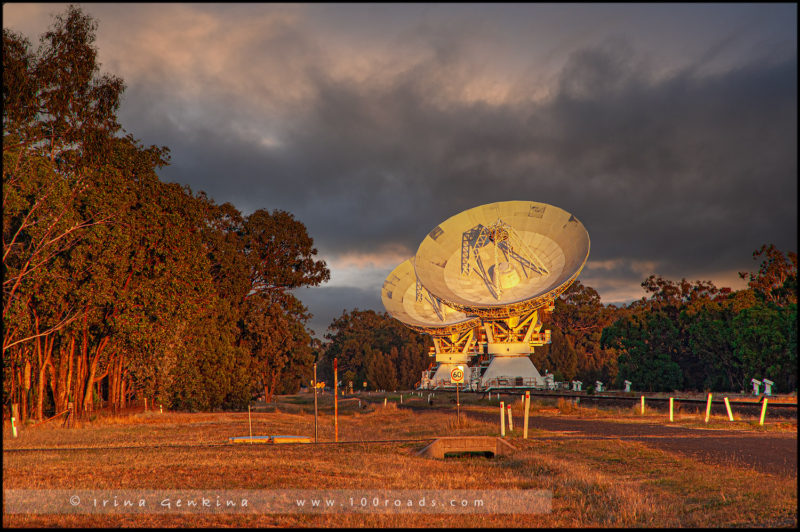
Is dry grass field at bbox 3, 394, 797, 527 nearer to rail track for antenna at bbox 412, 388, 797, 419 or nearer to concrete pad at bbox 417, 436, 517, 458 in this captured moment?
concrete pad at bbox 417, 436, 517, 458

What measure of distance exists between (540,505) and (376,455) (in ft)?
22.4

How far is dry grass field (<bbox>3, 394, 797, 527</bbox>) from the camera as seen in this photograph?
30.2ft

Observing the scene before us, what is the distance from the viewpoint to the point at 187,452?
1703cm

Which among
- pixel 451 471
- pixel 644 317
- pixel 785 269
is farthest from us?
pixel 644 317

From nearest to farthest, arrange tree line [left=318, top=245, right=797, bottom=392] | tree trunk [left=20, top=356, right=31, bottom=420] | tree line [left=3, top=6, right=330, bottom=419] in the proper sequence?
tree line [left=3, top=6, right=330, bottom=419], tree trunk [left=20, top=356, right=31, bottom=420], tree line [left=318, top=245, right=797, bottom=392]

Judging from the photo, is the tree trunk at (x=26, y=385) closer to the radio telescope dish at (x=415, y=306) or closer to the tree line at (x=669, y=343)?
the tree line at (x=669, y=343)

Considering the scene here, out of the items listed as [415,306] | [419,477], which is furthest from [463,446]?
[415,306]

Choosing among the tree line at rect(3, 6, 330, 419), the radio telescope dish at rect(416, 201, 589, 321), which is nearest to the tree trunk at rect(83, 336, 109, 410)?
the tree line at rect(3, 6, 330, 419)

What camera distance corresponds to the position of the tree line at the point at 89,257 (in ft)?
81.3

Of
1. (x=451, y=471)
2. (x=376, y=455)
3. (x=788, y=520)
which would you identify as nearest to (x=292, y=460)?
(x=376, y=455)

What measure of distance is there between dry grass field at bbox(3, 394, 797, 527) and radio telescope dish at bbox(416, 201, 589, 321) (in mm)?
40496

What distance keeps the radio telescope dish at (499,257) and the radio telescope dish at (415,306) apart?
2367 cm

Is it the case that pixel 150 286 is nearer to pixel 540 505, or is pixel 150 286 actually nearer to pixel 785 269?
pixel 540 505

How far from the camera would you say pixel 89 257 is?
94.5 ft
